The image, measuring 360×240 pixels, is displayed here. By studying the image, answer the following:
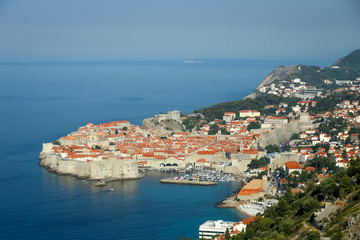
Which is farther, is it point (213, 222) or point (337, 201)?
point (213, 222)

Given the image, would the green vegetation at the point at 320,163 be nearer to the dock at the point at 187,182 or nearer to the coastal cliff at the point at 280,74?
the dock at the point at 187,182

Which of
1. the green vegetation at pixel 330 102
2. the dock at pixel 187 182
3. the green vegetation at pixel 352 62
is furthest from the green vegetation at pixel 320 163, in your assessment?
the green vegetation at pixel 352 62

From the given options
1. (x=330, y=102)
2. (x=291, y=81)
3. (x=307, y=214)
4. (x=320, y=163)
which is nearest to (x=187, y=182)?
(x=320, y=163)

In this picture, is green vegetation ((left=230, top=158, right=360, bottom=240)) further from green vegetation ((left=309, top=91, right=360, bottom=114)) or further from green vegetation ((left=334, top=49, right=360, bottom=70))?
green vegetation ((left=334, top=49, right=360, bottom=70))

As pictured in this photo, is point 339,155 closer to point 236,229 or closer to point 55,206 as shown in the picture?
point 236,229

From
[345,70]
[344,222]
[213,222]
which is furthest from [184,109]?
[344,222]

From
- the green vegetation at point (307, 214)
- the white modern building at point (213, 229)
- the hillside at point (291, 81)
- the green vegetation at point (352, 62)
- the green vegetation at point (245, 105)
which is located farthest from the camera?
the green vegetation at point (352, 62)

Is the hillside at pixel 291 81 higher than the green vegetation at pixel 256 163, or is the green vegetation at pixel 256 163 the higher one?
the hillside at pixel 291 81

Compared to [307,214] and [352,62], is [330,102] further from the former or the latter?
[352,62]
